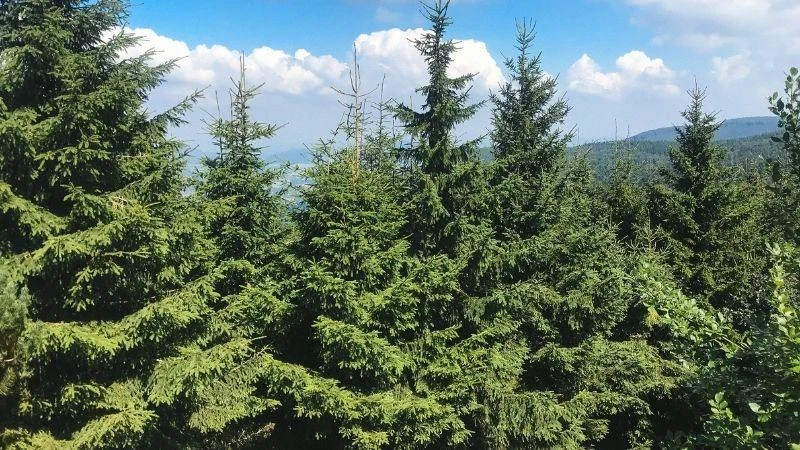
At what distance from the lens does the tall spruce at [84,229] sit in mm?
7852

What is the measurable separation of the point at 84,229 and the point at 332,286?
4.24m

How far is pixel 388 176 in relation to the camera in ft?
38.4

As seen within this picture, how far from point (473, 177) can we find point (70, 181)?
303 inches

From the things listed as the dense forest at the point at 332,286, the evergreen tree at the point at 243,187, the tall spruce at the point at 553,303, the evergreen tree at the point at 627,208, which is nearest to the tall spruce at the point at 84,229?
the dense forest at the point at 332,286

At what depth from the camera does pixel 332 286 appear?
9.94m

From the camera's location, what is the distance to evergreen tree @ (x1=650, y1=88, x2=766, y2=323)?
56.6 feet

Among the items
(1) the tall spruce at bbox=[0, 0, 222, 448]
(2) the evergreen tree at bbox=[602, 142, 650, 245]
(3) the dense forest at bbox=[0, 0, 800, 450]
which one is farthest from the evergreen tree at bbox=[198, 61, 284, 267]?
(2) the evergreen tree at bbox=[602, 142, 650, 245]

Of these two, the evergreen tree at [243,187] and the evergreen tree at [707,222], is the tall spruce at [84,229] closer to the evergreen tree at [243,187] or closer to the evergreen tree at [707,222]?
the evergreen tree at [243,187]

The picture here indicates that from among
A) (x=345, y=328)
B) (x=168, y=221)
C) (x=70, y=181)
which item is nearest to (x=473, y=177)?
(x=345, y=328)

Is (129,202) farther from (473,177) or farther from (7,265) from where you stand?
(473,177)

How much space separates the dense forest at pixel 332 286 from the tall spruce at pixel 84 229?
0.04 m

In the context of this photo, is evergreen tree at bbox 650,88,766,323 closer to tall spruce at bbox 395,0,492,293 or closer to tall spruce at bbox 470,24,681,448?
tall spruce at bbox 470,24,681,448

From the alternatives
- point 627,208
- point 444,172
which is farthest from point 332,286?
point 627,208

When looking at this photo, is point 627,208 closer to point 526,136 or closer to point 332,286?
point 526,136
